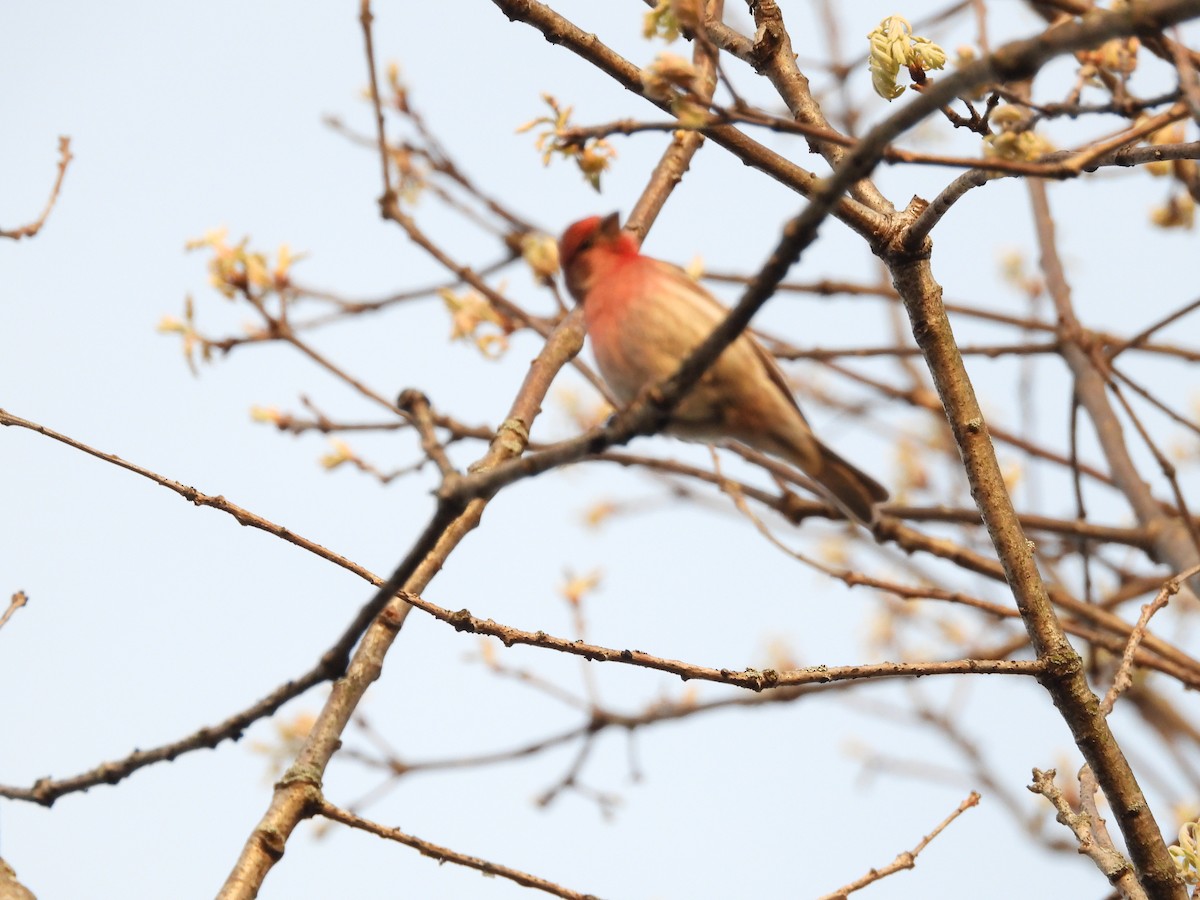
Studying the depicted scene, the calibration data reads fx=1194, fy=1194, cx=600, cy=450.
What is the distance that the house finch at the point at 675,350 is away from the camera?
398cm

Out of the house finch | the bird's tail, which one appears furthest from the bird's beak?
the bird's tail

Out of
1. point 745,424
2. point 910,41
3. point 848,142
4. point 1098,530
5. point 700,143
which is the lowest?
point 848,142

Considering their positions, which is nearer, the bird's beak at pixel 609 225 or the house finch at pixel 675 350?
the house finch at pixel 675 350

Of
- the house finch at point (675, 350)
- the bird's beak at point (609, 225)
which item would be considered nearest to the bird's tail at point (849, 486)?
the house finch at point (675, 350)

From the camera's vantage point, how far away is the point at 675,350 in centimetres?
396

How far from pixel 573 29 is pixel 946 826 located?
2.55 meters

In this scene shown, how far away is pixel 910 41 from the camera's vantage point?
133 inches

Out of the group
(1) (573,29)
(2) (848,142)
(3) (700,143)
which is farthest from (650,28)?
(3) (700,143)

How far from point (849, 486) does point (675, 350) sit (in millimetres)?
1118

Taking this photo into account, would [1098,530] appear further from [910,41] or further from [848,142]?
[848,142]

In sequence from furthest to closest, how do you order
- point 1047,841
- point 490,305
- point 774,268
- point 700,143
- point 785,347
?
point 1047,841, point 785,347, point 490,305, point 700,143, point 774,268

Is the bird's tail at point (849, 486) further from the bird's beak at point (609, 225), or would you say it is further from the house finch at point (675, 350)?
the bird's beak at point (609, 225)

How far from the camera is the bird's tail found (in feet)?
15.0

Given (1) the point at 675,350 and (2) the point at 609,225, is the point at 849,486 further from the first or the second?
(2) the point at 609,225
